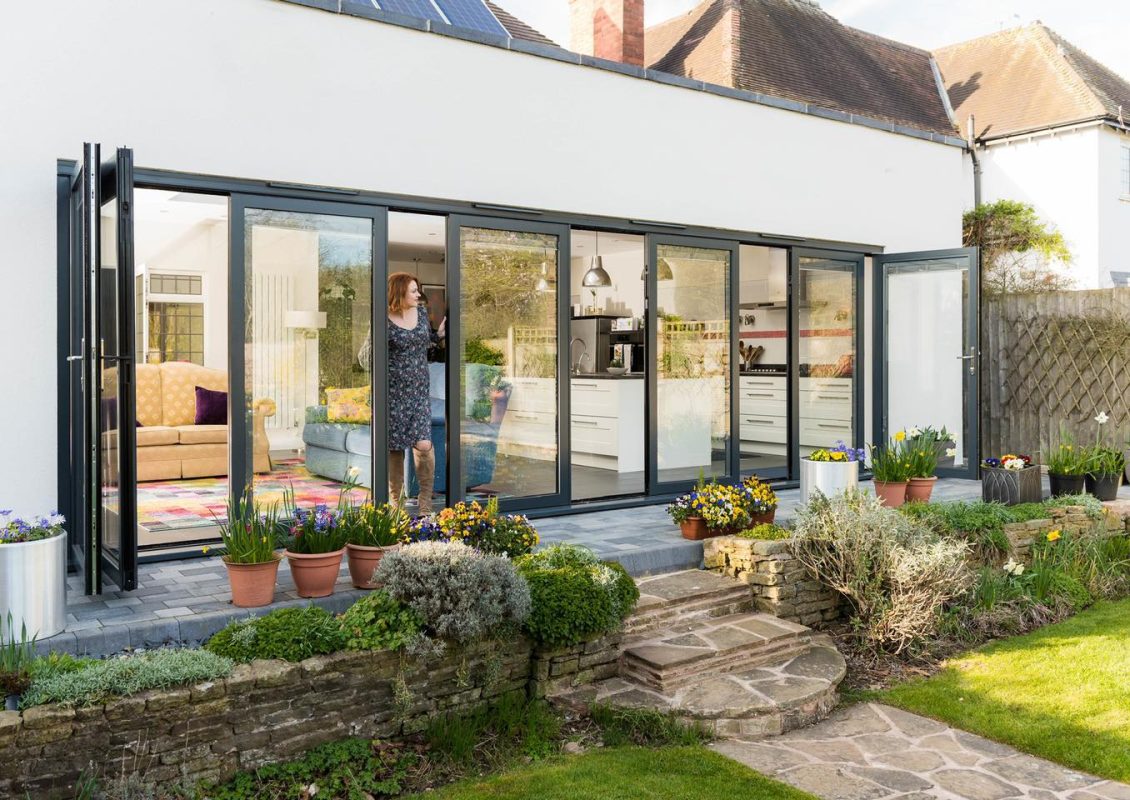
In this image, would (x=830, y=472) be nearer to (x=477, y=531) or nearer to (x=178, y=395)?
(x=477, y=531)

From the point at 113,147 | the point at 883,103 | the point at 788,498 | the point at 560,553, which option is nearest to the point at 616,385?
the point at 788,498

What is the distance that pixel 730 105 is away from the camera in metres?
8.27

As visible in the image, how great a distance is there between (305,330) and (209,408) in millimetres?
3922

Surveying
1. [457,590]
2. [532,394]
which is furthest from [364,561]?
[532,394]

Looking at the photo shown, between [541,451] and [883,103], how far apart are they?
47.4 ft

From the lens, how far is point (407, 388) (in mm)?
6609

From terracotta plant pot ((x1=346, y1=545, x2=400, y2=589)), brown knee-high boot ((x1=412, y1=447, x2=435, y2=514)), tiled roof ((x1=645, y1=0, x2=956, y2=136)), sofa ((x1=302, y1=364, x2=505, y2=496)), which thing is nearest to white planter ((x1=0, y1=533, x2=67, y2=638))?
terracotta plant pot ((x1=346, y1=545, x2=400, y2=589))

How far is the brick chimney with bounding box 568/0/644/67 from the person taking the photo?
44.5 ft

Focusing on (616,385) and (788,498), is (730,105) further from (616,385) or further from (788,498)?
(788,498)

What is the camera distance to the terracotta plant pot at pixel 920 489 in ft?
25.5

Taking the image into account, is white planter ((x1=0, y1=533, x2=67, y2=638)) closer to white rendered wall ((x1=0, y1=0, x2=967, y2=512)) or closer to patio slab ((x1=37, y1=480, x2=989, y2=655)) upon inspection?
patio slab ((x1=37, y1=480, x2=989, y2=655))

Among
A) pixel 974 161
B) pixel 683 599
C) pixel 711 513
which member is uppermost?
pixel 974 161

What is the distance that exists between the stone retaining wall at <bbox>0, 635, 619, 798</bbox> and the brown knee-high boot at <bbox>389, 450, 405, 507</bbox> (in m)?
2.38

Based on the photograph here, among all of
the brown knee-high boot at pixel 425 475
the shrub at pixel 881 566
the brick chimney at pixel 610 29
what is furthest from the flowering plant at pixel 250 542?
the brick chimney at pixel 610 29
